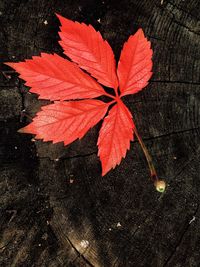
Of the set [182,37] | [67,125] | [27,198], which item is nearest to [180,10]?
[182,37]

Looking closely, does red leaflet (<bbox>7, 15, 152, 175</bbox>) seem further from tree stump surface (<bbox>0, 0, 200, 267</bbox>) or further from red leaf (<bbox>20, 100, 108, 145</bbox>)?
tree stump surface (<bbox>0, 0, 200, 267</bbox>)

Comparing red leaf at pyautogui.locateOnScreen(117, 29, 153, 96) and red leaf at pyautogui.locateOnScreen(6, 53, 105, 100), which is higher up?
red leaf at pyautogui.locateOnScreen(117, 29, 153, 96)

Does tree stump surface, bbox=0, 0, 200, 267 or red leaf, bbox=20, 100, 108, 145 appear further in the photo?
tree stump surface, bbox=0, 0, 200, 267

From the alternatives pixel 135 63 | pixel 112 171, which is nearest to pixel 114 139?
pixel 112 171

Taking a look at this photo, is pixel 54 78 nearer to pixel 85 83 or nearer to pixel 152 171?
pixel 85 83

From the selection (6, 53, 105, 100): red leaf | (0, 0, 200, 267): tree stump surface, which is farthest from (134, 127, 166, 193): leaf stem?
(6, 53, 105, 100): red leaf

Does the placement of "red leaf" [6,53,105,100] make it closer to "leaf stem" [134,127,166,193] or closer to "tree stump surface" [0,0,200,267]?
"tree stump surface" [0,0,200,267]

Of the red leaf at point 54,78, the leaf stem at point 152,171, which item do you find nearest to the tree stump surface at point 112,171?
the leaf stem at point 152,171
